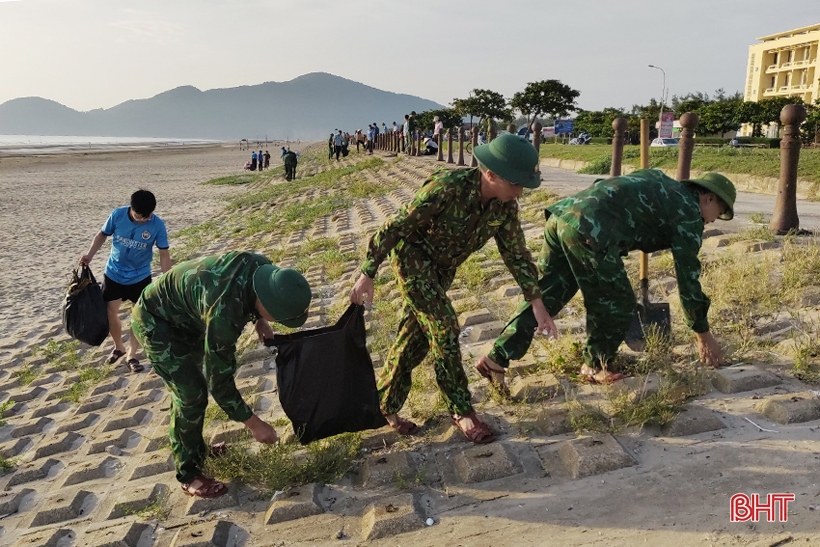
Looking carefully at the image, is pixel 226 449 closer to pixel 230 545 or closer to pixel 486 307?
pixel 230 545

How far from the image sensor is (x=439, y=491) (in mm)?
3105

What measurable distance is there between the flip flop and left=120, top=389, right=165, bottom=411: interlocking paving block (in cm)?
73

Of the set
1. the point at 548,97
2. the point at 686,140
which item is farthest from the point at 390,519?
the point at 548,97

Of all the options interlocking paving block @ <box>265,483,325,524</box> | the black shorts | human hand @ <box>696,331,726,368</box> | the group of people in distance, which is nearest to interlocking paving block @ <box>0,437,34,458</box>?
the black shorts

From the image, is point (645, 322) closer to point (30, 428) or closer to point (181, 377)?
point (181, 377)

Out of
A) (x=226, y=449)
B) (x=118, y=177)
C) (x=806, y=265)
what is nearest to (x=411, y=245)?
(x=226, y=449)

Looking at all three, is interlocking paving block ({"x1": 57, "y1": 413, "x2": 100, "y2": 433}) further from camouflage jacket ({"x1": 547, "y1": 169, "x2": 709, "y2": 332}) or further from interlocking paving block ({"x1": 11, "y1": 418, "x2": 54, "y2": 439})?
camouflage jacket ({"x1": 547, "y1": 169, "x2": 709, "y2": 332})

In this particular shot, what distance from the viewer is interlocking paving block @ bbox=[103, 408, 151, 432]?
15.3 feet

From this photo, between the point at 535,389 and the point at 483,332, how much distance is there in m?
1.29

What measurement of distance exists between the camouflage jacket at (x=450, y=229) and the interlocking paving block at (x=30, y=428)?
3.47m

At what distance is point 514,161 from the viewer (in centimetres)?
292

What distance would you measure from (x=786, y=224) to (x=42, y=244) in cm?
1388

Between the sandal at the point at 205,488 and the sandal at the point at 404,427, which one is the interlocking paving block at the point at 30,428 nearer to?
the sandal at the point at 205,488
